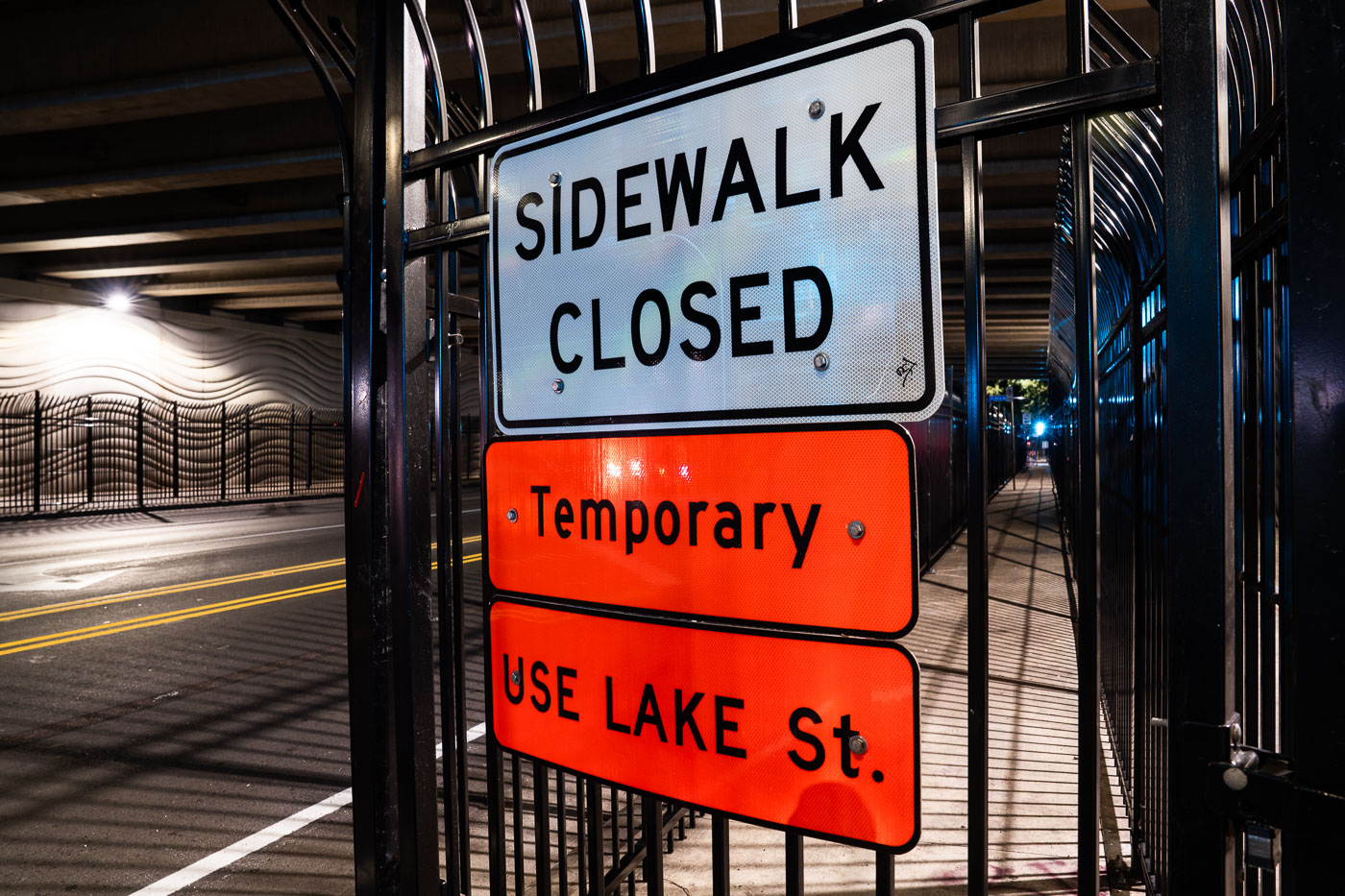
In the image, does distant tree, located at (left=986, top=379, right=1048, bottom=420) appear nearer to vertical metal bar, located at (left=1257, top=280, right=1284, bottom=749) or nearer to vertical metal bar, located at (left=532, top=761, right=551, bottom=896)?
vertical metal bar, located at (left=1257, top=280, right=1284, bottom=749)

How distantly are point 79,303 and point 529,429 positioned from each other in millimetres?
26832

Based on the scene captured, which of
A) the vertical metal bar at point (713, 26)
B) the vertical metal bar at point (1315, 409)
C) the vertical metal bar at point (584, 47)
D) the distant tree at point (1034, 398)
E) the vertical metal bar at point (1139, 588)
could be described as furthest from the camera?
the distant tree at point (1034, 398)

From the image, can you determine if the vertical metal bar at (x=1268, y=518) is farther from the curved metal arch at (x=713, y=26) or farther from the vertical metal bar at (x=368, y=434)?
the vertical metal bar at (x=368, y=434)

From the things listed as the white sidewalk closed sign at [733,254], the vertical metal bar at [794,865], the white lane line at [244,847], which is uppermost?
the white sidewalk closed sign at [733,254]

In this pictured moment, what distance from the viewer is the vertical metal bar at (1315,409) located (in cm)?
109

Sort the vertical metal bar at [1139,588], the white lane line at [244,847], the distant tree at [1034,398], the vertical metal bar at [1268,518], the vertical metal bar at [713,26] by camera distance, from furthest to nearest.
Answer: the distant tree at [1034,398], the white lane line at [244,847], the vertical metal bar at [1139,588], the vertical metal bar at [713,26], the vertical metal bar at [1268,518]

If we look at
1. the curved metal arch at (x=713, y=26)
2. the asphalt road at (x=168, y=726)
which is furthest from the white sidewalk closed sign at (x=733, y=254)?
the asphalt road at (x=168, y=726)

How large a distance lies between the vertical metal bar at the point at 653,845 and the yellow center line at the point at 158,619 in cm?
710

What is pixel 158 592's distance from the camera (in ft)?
30.4

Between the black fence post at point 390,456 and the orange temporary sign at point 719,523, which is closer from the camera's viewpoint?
the orange temporary sign at point 719,523

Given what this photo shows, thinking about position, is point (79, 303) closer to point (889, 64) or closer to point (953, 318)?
point (953, 318)

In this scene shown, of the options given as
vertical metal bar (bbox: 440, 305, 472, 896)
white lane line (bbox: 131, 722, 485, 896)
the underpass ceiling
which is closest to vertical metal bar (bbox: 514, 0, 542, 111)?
vertical metal bar (bbox: 440, 305, 472, 896)

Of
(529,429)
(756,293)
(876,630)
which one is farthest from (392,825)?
(756,293)

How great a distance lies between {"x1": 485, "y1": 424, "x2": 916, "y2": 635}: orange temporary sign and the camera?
1.45 metres
